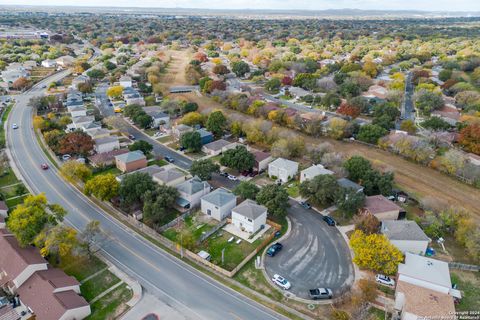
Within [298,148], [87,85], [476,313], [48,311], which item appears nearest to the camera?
[48,311]

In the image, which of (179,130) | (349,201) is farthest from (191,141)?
(349,201)

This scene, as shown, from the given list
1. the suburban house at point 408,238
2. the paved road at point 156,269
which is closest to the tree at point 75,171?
the paved road at point 156,269

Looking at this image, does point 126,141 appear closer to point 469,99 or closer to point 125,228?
point 125,228

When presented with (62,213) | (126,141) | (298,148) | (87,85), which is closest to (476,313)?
(298,148)

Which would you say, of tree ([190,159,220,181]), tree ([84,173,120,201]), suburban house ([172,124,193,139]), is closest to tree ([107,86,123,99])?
suburban house ([172,124,193,139])

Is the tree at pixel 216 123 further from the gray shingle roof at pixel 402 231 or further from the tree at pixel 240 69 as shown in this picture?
the tree at pixel 240 69

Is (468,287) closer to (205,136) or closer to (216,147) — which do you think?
(216,147)
